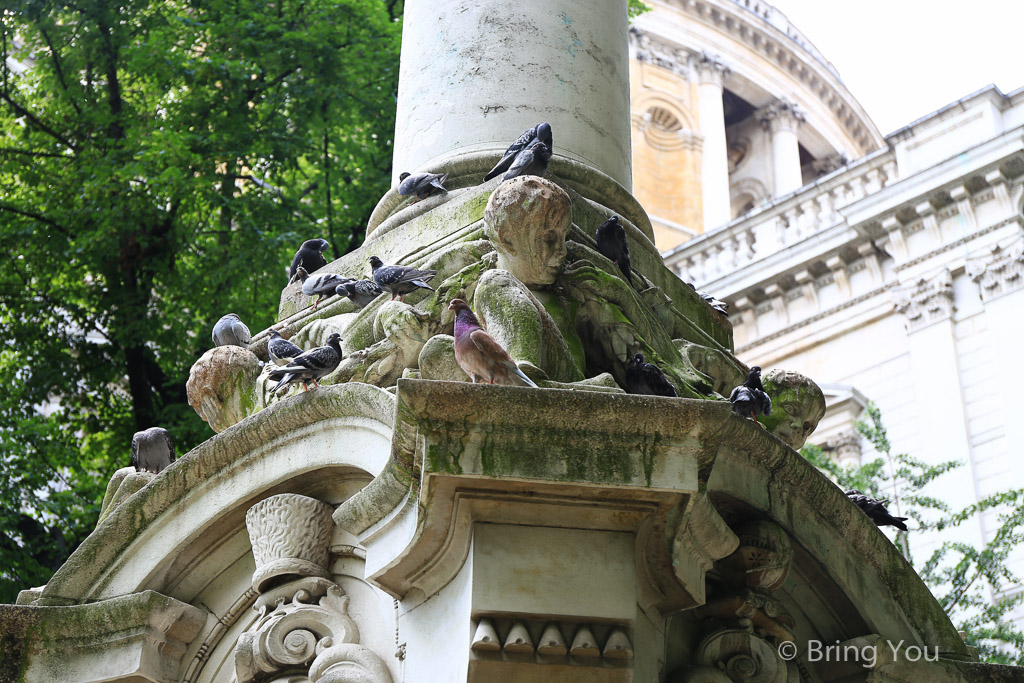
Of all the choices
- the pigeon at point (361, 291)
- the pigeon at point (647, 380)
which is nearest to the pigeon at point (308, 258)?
the pigeon at point (361, 291)

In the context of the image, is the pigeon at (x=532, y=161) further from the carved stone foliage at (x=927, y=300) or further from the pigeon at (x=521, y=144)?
the carved stone foliage at (x=927, y=300)

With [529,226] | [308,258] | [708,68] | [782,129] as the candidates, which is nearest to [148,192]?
[308,258]

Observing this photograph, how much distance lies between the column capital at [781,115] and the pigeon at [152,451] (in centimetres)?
4176

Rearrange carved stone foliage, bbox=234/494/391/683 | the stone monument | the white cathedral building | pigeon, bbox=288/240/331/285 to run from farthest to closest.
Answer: the white cathedral building, pigeon, bbox=288/240/331/285, carved stone foliage, bbox=234/494/391/683, the stone monument

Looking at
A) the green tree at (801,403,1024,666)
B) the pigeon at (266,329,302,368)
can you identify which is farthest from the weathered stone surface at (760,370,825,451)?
the green tree at (801,403,1024,666)

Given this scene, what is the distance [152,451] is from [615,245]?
221 cm

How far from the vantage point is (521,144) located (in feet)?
18.6

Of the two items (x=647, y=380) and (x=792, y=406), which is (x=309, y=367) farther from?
(x=792, y=406)

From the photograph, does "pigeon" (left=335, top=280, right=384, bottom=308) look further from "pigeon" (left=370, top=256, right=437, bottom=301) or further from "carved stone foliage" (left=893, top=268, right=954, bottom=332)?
"carved stone foliage" (left=893, top=268, right=954, bottom=332)

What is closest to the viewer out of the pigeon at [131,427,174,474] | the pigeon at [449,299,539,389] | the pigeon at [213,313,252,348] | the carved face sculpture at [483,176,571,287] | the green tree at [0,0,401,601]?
the pigeon at [449,299,539,389]

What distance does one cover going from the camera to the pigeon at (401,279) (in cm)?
531

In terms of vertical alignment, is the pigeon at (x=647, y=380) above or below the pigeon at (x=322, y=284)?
below

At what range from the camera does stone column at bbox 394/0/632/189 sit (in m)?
6.27

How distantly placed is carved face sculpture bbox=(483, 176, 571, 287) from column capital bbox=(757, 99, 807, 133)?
4216 cm
